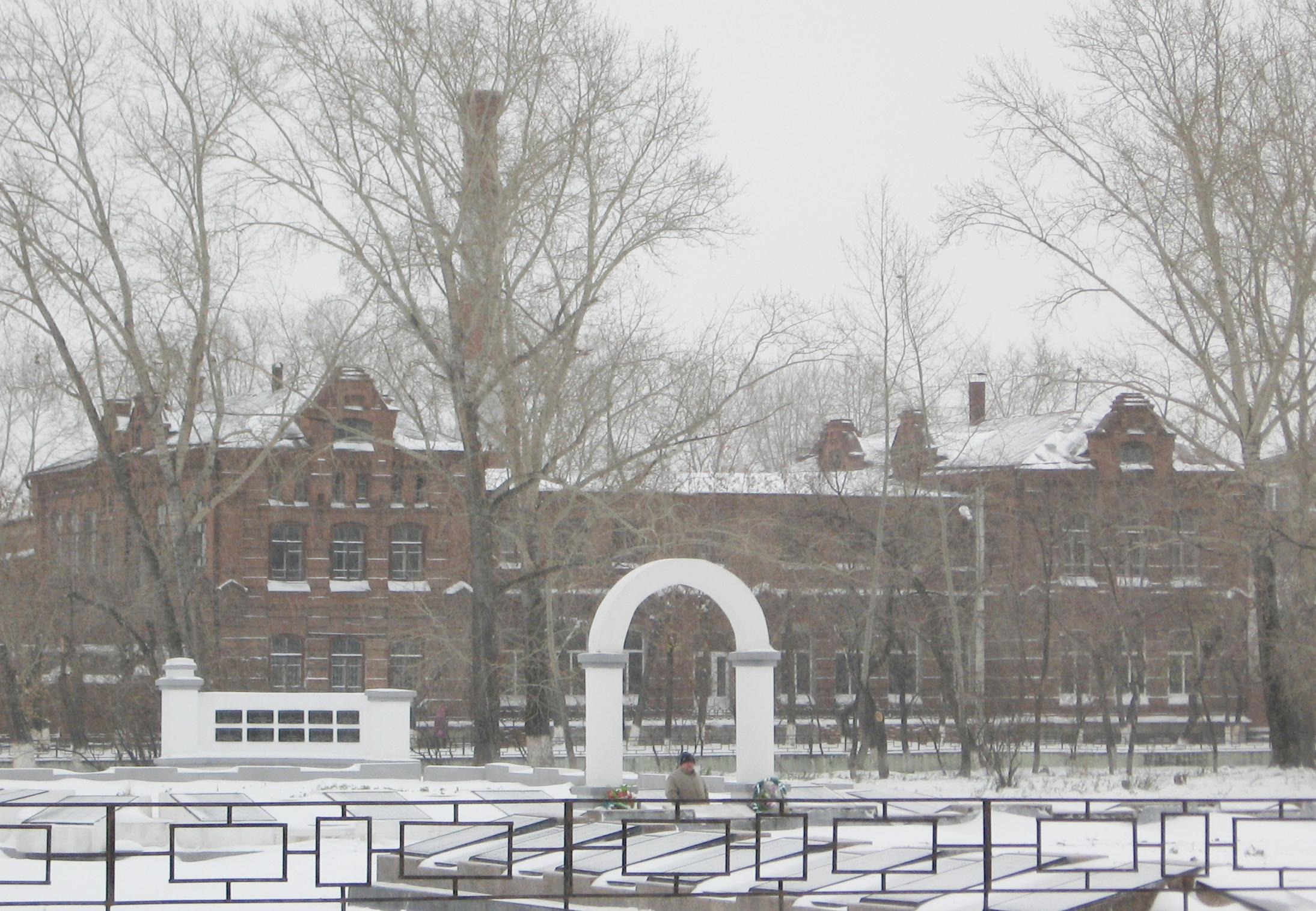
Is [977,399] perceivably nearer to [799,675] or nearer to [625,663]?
[799,675]

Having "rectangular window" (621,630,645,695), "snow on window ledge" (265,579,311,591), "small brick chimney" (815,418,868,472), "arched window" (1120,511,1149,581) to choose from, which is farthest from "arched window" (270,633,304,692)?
"arched window" (1120,511,1149,581)

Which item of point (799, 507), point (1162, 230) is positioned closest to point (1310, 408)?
point (1162, 230)

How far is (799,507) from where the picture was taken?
41.5m

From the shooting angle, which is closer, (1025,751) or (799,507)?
(1025,751)

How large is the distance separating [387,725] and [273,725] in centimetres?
181

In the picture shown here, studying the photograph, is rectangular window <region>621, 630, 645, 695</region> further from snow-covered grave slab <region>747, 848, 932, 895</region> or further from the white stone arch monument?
snow-covered grave slab <region>747, 848, 932, 895</region>

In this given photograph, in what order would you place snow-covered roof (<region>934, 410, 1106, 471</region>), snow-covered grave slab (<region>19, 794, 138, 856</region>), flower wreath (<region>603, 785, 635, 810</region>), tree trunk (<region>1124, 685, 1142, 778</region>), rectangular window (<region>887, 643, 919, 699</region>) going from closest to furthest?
flower wreath (<region>603, 785, 635, 810</region>) → snow-covered grave slab (<region>19, 794, 138, 856</region>) → tree trunk (<region>1124, 685, 1142, 778</region>) → rectangular window (<region>887, 643, 919, 699</region>) → snow-covered roof (<region>934, 410, 1106, 471</region>)

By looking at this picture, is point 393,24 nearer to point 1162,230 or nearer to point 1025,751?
point 1162,230

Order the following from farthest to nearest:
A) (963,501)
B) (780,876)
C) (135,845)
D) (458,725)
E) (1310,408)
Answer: (458,725)
(963,501)
(1310,408)
(135,845)
(780,876)

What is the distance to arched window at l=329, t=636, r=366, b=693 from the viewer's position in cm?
4759

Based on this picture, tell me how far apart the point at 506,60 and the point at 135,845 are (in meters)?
14.9

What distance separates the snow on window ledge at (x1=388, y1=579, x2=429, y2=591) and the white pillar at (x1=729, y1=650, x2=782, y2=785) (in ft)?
95.3

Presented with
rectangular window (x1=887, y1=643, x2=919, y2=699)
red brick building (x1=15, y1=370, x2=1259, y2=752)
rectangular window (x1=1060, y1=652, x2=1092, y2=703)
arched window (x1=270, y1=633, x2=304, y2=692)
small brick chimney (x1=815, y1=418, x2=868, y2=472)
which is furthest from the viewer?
arched window (x1=270, y1=633, x2=304, y2=692)

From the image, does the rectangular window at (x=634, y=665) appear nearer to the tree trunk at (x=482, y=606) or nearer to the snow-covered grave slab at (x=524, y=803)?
the tree trunk at (x=482, y=606)
